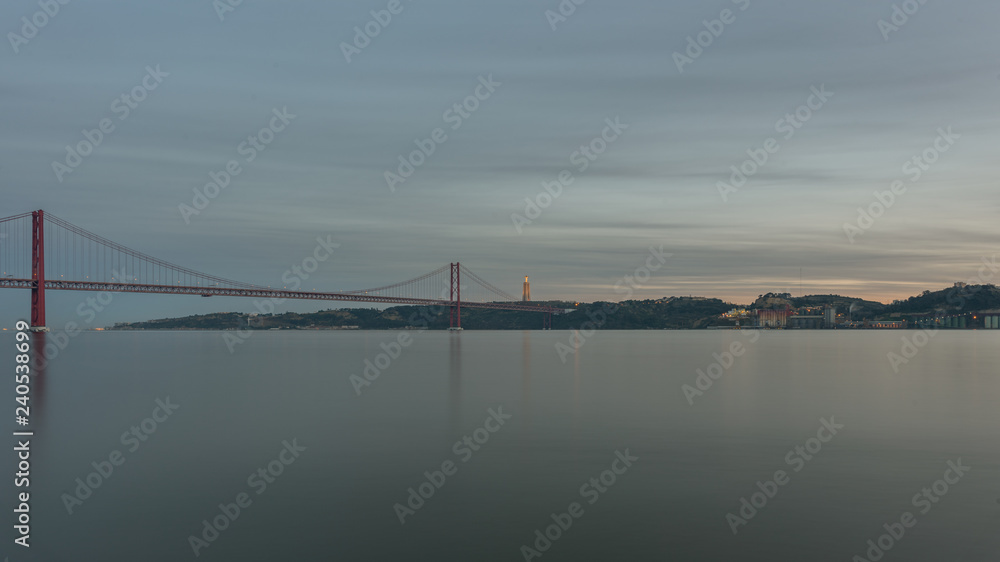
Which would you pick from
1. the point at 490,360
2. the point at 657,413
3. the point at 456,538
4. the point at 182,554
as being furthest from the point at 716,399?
the point at 490,360

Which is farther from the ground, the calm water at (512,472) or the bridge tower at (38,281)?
the bridge tower at (38,281)

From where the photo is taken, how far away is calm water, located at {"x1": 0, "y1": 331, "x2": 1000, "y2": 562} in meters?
9.23

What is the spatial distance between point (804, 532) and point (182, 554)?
7297 mm

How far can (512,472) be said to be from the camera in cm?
1324

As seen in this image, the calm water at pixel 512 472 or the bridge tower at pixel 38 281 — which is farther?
the bridge tower at pixel 38 281

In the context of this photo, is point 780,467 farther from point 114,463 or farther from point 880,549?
point 114,463

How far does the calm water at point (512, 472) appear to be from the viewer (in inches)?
363

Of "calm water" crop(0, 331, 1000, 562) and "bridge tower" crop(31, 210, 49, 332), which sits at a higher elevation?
"bridge tower" crop(31, 210, 49, 332)

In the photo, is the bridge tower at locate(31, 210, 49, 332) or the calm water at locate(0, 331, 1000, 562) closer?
the calm water at locate(0, 331, 1000, 562)

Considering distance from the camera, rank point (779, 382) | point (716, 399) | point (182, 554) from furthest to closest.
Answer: point (779, 382)
point (716, 399)
point (182, 554)

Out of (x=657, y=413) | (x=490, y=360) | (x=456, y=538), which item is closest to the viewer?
(x=456, y=538)

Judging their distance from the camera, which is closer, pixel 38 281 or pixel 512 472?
pixel 512 472

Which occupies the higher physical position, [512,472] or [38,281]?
[38,281]

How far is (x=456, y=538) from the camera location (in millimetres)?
9391
